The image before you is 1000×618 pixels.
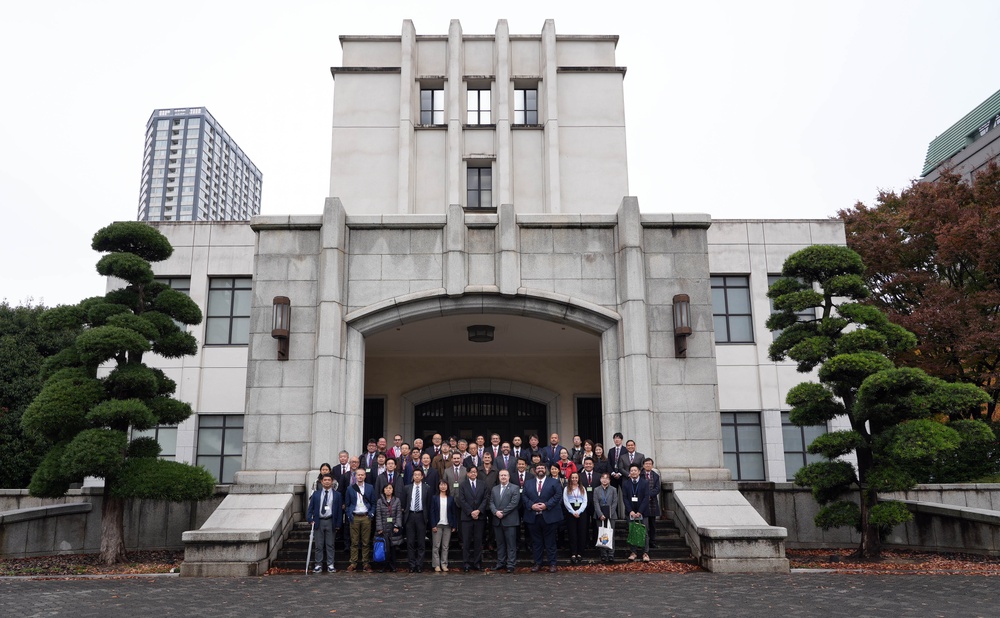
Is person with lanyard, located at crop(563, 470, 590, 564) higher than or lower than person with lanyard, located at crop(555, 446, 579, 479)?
lower

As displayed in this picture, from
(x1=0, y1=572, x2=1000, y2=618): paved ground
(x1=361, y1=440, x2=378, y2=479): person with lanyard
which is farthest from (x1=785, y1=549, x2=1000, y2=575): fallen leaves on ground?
(x1=361, y1=440, x2=378, y2=479): person with lanyard

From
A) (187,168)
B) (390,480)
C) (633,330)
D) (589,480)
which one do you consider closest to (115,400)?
(390,480)

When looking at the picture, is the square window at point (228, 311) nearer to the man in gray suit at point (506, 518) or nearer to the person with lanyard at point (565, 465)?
the person with lanyard at point (565, 465)

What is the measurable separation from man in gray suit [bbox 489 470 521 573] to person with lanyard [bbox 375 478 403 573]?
4.02 ft

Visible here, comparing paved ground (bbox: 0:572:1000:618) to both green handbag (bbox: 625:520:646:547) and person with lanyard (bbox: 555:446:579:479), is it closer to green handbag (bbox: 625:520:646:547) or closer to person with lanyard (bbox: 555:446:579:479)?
green handbag (bbox: 625:520:646:547)

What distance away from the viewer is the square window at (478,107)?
24.5m

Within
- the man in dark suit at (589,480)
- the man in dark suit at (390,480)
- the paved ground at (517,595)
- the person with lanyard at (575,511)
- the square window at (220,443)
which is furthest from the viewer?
the square window at (220,443)

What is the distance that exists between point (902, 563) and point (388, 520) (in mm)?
→ 6890

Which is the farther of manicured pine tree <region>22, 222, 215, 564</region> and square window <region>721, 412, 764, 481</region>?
square window <region>721, 412, 764, 481</region>

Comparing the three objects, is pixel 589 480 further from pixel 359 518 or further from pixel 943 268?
pixel 943 268

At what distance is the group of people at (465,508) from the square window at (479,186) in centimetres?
1408

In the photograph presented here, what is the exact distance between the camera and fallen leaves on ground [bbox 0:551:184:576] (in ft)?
33.6

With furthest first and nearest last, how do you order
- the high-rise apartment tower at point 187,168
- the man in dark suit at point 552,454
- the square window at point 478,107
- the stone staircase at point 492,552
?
A: the high-rise apartment tower at point 187,168 < the square window at point 478,107 < the man in dark suit at point 552,454 < the stone staircase at point 492,552

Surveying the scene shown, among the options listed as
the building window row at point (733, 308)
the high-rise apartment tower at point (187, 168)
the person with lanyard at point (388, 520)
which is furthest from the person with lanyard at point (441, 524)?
the high-rise apartment tower at point (187, 168)
